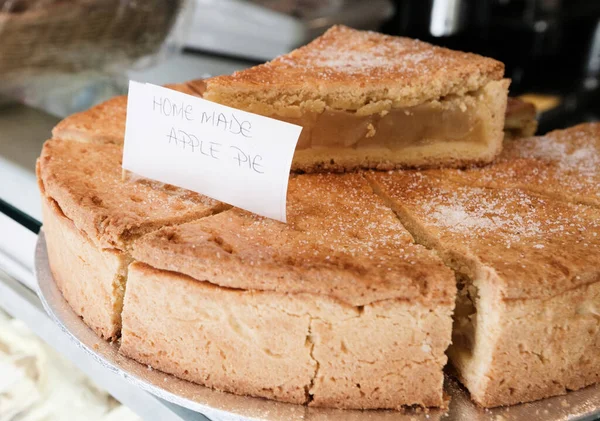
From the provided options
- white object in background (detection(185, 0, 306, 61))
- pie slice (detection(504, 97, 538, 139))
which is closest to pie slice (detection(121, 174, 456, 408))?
pie slice (detection(504, 97, 538, 139))

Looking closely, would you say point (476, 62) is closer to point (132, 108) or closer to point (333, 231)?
point (333, 231)

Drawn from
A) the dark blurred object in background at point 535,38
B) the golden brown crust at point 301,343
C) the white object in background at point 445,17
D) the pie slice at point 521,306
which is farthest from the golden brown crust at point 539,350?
the white object in background at point 445,17

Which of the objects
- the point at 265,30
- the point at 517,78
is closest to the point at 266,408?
the point at 265,30

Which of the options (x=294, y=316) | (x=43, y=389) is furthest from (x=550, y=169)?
(x=43, y=389)

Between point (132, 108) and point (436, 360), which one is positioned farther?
point (132, 108)

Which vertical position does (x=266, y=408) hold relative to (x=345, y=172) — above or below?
below

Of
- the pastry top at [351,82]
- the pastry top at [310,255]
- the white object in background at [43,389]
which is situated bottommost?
the white object in background at [43,389]

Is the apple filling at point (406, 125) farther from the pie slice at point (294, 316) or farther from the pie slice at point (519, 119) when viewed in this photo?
the pie slice at point (294, 316)
